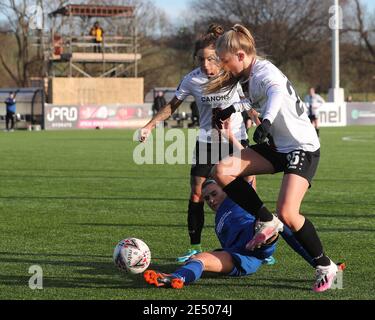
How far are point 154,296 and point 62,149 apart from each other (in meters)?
20.6

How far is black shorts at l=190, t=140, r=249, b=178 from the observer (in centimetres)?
822

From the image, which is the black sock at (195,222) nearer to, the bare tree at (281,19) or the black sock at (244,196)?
the black sock at (244,196)

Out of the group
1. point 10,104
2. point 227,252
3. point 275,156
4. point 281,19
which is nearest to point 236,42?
point 275,156

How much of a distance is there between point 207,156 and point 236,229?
1.48m

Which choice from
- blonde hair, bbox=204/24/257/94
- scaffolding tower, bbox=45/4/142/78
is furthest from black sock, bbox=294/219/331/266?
scaffolding tower, bbox=45/4/142/78

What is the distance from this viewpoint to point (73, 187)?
14.7 meters

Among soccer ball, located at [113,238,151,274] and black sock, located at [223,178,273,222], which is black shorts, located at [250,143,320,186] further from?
soccer ball, located at [113,238,151,274]

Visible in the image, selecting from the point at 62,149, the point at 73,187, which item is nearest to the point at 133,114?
the point at 62,149

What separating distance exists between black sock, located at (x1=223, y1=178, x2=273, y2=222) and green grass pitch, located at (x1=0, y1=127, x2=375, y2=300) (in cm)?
61

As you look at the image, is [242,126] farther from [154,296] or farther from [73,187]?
[73,187]

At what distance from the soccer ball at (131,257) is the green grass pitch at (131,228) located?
0.11 metres

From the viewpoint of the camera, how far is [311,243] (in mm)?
6391

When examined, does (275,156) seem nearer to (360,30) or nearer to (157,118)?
(157,118)

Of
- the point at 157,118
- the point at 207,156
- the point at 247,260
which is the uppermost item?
the point at 157,118
